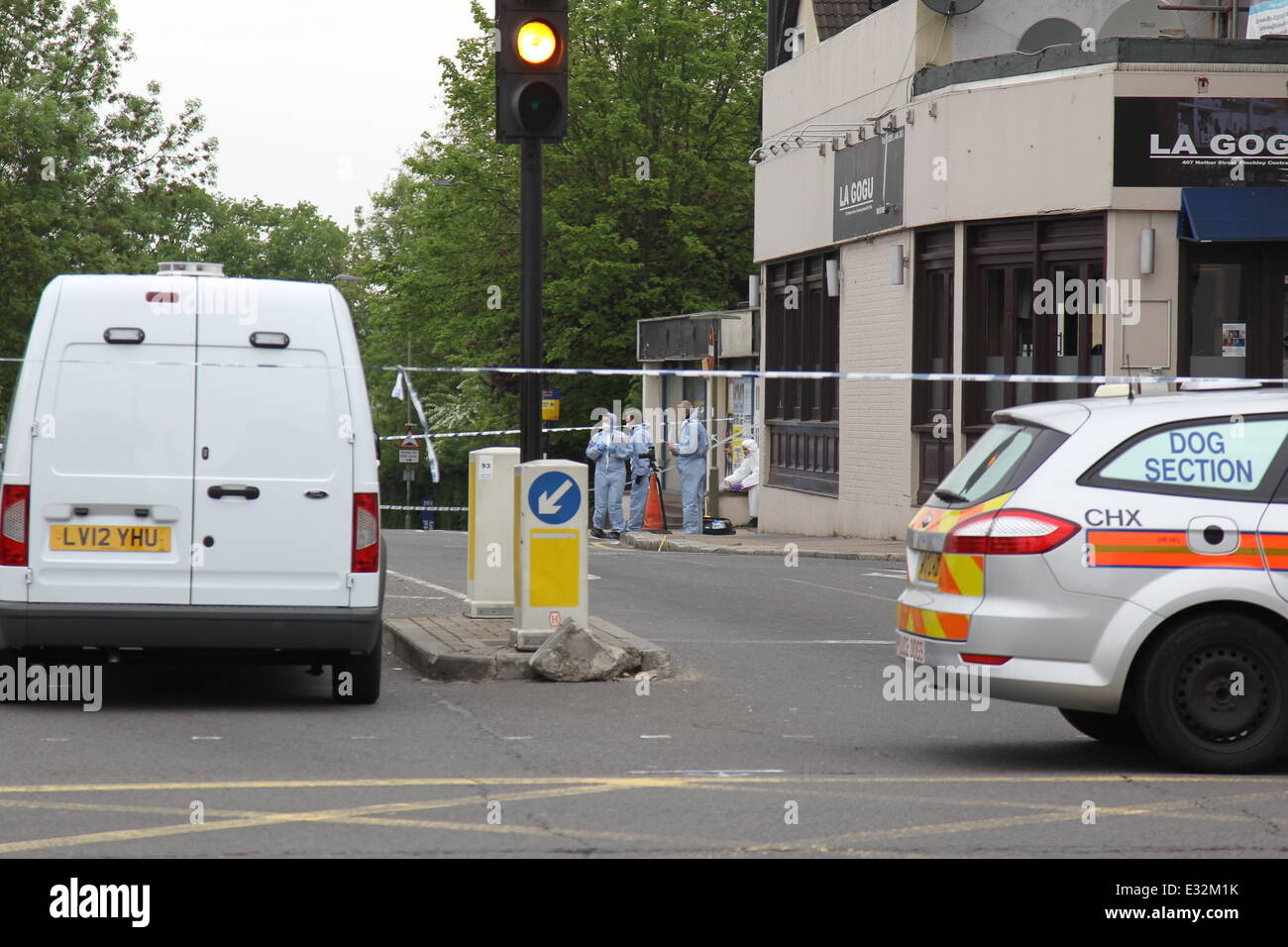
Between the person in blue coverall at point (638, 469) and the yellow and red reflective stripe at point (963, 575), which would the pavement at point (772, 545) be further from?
the yellow and red reflective stripe at point (963, 575)

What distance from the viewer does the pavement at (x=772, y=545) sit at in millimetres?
24156

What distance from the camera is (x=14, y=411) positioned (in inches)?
Answer: 388

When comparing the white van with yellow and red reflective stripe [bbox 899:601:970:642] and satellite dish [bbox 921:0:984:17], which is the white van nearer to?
yellow and red reflective stripe [bbox 899:601:970:642]

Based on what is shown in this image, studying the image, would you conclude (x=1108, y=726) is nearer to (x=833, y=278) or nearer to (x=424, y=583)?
(x=424, y=583)

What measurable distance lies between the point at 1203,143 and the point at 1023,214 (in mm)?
2271

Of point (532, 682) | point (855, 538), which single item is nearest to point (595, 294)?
point (855, 538)

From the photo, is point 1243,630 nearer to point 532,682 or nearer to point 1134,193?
point 532,682

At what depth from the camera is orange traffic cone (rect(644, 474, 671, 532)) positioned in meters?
29.0

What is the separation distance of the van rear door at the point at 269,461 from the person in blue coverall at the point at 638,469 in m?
19.1

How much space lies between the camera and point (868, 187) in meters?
27.2

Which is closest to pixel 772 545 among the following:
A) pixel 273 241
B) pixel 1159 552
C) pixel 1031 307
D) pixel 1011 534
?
pixel 1031 307

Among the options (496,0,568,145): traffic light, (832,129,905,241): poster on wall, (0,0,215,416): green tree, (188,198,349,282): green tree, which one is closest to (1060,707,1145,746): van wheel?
(496,0,568,145): traffic light

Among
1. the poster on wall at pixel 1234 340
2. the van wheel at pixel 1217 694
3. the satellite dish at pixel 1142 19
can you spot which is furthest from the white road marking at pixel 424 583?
the satellite dish at pixel 1142 19

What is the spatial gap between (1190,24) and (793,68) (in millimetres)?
7686
